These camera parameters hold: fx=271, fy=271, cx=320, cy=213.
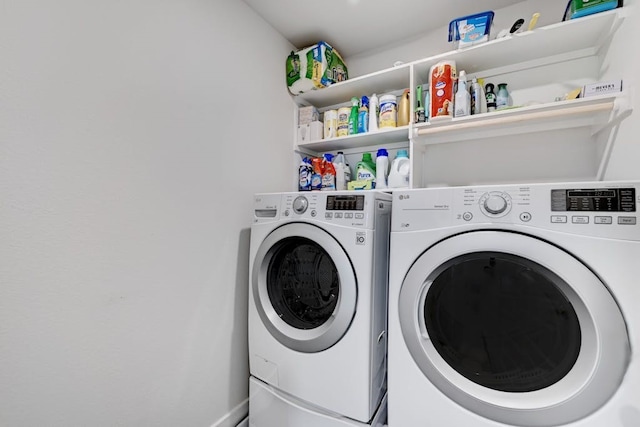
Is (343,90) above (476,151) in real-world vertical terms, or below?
above

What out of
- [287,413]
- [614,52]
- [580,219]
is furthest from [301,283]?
[614,52]

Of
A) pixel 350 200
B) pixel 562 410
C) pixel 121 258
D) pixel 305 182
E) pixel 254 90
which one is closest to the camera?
pixel 562 410

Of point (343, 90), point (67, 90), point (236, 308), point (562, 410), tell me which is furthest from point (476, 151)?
point (67, 90)

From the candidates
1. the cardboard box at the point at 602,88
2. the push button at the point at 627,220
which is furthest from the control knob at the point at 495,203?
the cardboard box at the point at 602,88

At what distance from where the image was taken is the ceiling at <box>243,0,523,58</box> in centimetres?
146

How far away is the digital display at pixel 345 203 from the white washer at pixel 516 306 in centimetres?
13

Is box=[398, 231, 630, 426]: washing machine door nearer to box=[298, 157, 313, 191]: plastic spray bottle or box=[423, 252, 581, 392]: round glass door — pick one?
box=[423, 252, 581, 392]: round glass door

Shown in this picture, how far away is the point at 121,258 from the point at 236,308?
0.60 m

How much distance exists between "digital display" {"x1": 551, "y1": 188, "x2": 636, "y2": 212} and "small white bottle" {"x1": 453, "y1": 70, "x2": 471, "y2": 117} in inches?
27.5

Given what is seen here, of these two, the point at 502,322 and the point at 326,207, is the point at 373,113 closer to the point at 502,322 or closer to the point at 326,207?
the point at 326,207

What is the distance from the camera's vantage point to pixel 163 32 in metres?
1.09

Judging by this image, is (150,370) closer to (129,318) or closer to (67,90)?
(129,318)

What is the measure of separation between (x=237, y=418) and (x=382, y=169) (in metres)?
1.53

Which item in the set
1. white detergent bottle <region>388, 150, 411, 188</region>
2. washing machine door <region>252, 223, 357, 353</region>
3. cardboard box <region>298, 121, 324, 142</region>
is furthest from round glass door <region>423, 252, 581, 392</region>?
cardboard box <region>298, 121, 324, 142</region>
